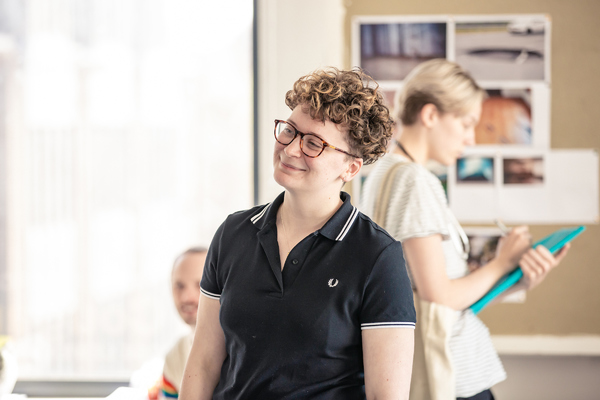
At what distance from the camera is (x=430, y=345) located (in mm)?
1305

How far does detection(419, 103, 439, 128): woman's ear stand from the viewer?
1.41 metres

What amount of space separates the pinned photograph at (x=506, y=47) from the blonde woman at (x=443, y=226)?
764mm

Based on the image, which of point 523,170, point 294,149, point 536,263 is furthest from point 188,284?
point 523,170

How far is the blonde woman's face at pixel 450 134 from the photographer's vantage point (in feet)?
4.68

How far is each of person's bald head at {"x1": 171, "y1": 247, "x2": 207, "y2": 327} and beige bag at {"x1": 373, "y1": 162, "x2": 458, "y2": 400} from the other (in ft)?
2.32

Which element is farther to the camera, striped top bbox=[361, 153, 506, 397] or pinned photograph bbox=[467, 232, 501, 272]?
pinned photograph bbox=[467, 232, 501, 272]

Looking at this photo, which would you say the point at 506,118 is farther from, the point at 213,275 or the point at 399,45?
the point at 213,275

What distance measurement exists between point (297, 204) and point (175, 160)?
1.37 metres

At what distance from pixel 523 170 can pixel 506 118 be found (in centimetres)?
22

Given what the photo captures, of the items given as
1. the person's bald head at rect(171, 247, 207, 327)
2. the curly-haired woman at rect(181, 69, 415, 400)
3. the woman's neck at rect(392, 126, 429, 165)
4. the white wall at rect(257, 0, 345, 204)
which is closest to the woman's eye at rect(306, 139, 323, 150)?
the curly-haired woman at rect(181, 69, 415, 400)

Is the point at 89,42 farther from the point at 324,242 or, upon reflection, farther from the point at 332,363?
the point at 332,363

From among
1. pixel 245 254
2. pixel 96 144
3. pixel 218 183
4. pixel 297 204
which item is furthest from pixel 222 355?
pixel 96 144

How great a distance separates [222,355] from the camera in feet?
3.59

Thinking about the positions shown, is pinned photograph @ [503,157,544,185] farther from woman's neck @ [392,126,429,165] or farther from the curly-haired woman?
the curly-haired woman
